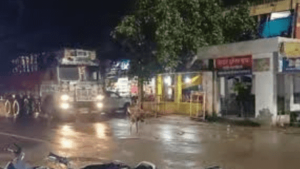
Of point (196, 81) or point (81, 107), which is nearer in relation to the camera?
point (196, 81)

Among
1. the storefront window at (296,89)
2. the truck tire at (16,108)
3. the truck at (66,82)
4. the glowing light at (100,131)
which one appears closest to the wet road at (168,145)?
the glowing light at (100,131)

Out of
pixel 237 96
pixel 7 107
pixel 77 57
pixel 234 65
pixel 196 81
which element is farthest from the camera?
pixel 7 107

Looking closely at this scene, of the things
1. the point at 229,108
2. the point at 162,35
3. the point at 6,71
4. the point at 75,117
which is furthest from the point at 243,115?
the point at 6,71

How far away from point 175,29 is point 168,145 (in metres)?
10.5

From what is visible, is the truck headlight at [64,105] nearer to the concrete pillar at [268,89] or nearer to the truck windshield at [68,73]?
the truck windshield at [68,73]

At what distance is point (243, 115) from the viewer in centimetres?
Result: 2208

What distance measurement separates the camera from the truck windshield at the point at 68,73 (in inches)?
977

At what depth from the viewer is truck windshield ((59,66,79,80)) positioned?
24.8 m

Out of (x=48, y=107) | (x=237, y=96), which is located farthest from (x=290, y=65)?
(x=48, y=107)

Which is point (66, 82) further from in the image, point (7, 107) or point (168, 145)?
point (168, 145)

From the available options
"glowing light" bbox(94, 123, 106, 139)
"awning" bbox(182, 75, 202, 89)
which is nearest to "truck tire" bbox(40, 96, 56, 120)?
"glowing light" bbox(94, 123, 106, 139)

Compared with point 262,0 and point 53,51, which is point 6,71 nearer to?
point 53,51

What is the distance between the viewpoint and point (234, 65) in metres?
22.1

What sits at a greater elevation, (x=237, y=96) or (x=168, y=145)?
(x=237, y=96)
